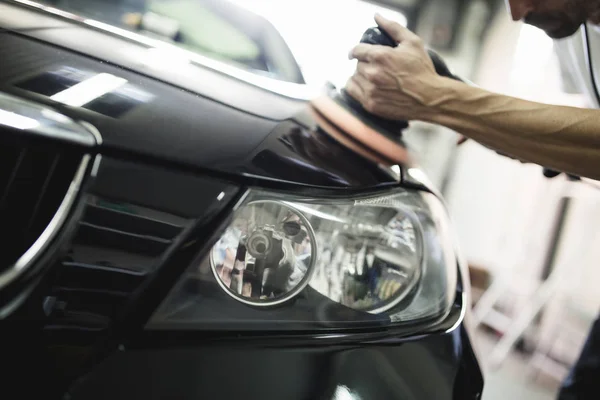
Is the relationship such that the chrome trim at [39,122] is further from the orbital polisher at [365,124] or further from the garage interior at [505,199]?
the garage interior at [505,199]

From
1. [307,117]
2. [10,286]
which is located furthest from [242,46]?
[10,286]

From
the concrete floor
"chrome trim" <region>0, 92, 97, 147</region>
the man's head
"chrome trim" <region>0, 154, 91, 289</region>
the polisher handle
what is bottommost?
the concrete floor

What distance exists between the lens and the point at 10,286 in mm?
484

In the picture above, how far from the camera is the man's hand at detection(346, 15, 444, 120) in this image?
0.86 m

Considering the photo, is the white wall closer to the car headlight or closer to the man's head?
the man's head

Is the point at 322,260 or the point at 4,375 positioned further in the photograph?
the point at 322,260

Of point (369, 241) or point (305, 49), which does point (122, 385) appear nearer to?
point (369, 241)

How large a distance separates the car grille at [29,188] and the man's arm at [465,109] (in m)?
0.56

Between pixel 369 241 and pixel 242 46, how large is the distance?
746 millimetres

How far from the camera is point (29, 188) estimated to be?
51 cm

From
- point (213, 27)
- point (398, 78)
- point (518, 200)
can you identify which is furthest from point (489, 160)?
point (398, 78)

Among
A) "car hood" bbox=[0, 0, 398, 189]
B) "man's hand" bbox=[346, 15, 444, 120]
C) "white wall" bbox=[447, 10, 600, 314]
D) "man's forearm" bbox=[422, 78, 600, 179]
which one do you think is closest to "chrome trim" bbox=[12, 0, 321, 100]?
"car hood" bbox=[0, 0, 398, 189]

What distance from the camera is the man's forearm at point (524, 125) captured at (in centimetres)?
82

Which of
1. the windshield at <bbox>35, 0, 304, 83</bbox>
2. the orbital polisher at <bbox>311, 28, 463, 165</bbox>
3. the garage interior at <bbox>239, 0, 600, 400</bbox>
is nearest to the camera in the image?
the orbital polisher at <bbox>311, 28, 463, 165</bbox>
